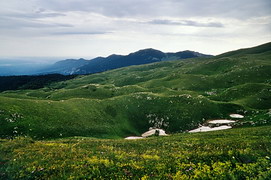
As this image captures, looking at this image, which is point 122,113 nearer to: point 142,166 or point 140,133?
point 140,133

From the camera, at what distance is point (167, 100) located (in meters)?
63.3

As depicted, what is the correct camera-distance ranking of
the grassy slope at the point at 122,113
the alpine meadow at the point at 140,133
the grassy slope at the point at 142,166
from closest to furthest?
the grassy slope at the point at 142,166 → the alpine meadow at the point at 140,133 → the grassy slope at the point at 122,113

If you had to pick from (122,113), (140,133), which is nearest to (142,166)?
(140,133)

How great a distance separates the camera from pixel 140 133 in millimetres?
51125

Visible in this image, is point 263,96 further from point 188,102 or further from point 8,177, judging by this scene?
point 8,177

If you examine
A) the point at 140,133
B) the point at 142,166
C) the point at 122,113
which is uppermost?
the point at 142,166

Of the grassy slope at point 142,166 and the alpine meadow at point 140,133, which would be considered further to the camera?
the alpine meadow at point 140,133

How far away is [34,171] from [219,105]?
189 feet

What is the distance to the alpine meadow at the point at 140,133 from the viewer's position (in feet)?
40.1

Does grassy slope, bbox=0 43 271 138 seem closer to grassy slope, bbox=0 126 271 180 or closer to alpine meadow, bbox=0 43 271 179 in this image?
alpine meadow, bbox=0 43 271 179

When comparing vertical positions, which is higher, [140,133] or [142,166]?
[142,166]

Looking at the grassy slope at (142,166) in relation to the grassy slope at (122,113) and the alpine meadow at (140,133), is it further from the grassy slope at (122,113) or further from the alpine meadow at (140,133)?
the grassy slope at (122,113)

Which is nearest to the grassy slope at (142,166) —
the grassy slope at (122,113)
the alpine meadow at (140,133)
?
the alpine meadow at (140,133)

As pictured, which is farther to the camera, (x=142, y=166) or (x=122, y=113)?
(x=122, y=113)
